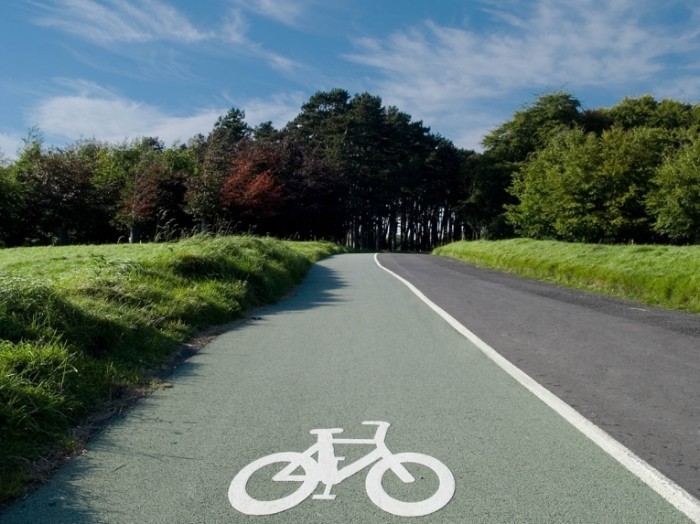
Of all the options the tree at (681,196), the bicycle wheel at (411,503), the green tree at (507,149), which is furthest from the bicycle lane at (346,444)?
the green tree at (507,149)

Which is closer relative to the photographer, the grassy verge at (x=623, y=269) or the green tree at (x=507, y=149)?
the grassy verge at (x=623, y=269)

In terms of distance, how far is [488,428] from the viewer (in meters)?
4.52

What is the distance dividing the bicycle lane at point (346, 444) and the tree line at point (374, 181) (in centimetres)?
1561

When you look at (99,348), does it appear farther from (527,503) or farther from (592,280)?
(592,280)

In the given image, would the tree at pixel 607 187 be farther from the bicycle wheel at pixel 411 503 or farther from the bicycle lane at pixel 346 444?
the bicycle wheel at pixel 411 503

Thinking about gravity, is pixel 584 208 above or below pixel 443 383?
above

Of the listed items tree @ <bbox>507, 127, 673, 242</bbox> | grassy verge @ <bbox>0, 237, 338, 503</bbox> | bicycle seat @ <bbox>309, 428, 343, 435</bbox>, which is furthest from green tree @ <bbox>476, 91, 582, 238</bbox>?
bicycle seat @ <bbox>309, 428, 343, 435</bbox>

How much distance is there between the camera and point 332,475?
372cm

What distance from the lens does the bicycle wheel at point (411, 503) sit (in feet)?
10.7

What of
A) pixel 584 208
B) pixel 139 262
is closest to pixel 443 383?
pixel 139 262

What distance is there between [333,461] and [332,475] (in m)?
0.20

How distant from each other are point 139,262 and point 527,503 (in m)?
9.53

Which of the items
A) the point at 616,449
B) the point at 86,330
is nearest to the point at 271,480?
the point at 616,449

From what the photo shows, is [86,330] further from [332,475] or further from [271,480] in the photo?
[332,475]
